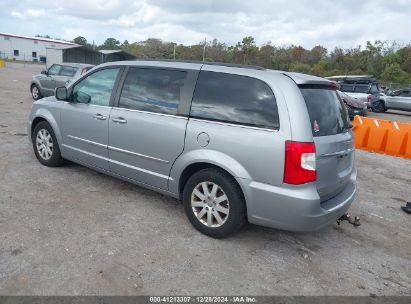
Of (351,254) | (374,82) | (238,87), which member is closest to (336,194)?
(351,254)

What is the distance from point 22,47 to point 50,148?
97344mm

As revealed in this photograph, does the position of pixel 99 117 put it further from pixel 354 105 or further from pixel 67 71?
pixel 354 105

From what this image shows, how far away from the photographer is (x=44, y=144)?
217 inches

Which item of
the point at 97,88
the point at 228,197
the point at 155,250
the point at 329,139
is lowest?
the point at 155,250

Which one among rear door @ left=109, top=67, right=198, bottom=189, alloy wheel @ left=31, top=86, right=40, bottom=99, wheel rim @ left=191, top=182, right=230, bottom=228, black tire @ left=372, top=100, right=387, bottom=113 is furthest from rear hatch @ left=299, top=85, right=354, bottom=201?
black tire @ left=372, top=100, right=387, bottom=113

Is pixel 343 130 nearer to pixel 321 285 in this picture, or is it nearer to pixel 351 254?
pixel 351 254

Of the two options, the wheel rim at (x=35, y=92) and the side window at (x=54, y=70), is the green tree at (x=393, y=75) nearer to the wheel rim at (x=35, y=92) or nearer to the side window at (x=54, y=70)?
the side window at (x=54, y=70)

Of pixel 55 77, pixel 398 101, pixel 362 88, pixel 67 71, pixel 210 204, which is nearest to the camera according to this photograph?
pixel 210 204

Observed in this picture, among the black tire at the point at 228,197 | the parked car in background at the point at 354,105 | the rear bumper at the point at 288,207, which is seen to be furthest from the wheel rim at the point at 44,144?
the parked car in background at the point at 354,105

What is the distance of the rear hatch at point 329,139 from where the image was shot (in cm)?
339

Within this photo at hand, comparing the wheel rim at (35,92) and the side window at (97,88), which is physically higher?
the side window at (97,88)

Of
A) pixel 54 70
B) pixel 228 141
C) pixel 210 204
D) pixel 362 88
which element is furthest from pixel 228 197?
pixel 362 88

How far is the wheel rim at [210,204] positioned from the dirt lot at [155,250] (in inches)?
8.2

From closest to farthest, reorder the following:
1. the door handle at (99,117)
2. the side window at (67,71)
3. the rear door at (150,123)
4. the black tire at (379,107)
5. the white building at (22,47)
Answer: the rear door at (150,123) < the door handle at (99,117) < the side window at (67,71) < the black tire at (379,107) < the white building at (22,47)
